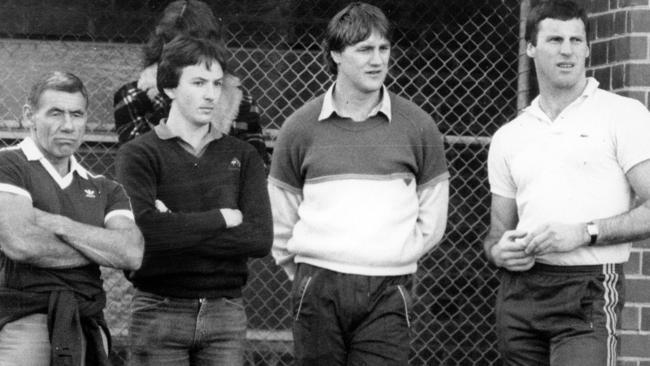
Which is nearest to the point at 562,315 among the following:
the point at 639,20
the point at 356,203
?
the point at 356,203

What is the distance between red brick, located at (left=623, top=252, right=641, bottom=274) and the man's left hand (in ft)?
3.73

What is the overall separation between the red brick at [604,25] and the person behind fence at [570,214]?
0.94m

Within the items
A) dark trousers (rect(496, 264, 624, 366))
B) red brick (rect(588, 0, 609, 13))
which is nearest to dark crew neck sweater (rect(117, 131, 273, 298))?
dark trousers (rect(496, 264, 624, 366))

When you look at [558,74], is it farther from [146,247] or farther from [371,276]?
[146,247]

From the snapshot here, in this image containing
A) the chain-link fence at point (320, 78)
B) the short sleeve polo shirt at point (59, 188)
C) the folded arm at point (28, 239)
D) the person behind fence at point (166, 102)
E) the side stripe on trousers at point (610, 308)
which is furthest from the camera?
the chain-link fence at point (320, 78)

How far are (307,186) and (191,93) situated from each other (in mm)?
651

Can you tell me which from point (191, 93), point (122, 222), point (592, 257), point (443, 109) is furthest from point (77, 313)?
point (443, 109)

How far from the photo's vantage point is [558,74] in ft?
20.9

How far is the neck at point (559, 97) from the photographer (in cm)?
640

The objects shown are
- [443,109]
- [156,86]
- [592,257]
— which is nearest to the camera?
[592,257]

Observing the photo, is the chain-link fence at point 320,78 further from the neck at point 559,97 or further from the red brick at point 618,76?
the neck at point 559,97

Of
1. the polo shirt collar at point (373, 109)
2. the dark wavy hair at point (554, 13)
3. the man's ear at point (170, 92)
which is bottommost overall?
the polo shirt collar at point (373, 109)

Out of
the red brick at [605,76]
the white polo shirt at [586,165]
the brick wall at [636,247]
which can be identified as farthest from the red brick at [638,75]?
the white polo shirt at [586,165]

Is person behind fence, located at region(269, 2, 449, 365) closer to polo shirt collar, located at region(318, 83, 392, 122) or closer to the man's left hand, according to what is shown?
polo shirt collar, located at region(318, 83, 392, 122)
